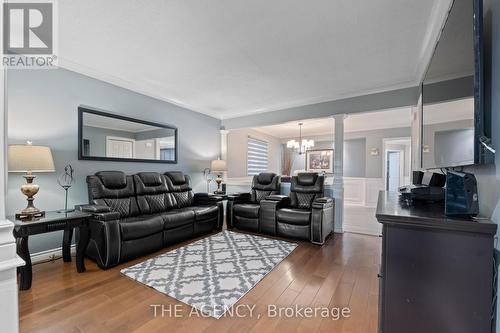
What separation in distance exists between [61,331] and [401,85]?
465 cm

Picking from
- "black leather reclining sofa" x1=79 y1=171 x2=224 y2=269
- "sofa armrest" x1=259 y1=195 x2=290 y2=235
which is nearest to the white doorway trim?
"sofa armrest" x1=259 y1=195 x2=290 y2=235

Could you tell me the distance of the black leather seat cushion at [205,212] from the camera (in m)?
3.42

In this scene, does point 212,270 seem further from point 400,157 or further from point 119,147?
point 400,157

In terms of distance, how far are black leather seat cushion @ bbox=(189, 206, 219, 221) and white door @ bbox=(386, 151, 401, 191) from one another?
5.87 meters

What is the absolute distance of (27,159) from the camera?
210cm

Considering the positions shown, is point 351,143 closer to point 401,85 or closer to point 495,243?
point 401,85

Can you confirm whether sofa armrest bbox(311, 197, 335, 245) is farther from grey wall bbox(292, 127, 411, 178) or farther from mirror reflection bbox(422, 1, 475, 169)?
grey wall bbox(292, 127, 411, 178)

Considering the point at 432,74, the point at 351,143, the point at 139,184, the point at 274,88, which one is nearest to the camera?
the point at 432,74

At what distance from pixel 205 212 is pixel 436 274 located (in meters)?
2.98

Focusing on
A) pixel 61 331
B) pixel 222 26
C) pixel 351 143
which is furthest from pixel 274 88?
pixel 351 143

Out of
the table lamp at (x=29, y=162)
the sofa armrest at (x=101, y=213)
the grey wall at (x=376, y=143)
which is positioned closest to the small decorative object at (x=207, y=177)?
the sofa armrest at (x=101, y=213)

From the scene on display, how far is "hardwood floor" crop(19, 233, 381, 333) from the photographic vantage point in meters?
1.55

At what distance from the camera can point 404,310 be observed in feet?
3.37

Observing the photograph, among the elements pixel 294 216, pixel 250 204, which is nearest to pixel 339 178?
pixel 294 216
